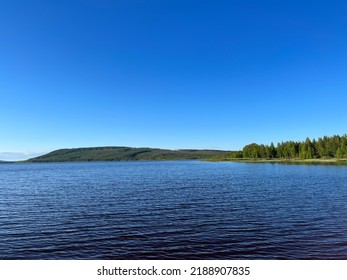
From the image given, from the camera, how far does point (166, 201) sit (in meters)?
41.3

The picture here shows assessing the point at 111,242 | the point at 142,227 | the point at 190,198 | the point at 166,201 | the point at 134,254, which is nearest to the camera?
the point at 134,254

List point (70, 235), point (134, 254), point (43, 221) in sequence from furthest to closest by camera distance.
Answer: point (43, 221) → point (70, 235) → point (134, 254)

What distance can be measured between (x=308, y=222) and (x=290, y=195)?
60.4 ft

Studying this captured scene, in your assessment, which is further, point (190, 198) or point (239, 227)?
point (190, 198)

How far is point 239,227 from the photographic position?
2611 cm

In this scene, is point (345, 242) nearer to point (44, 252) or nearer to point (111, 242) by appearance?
point (111, 242)

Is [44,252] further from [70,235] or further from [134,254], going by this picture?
[134,254]
